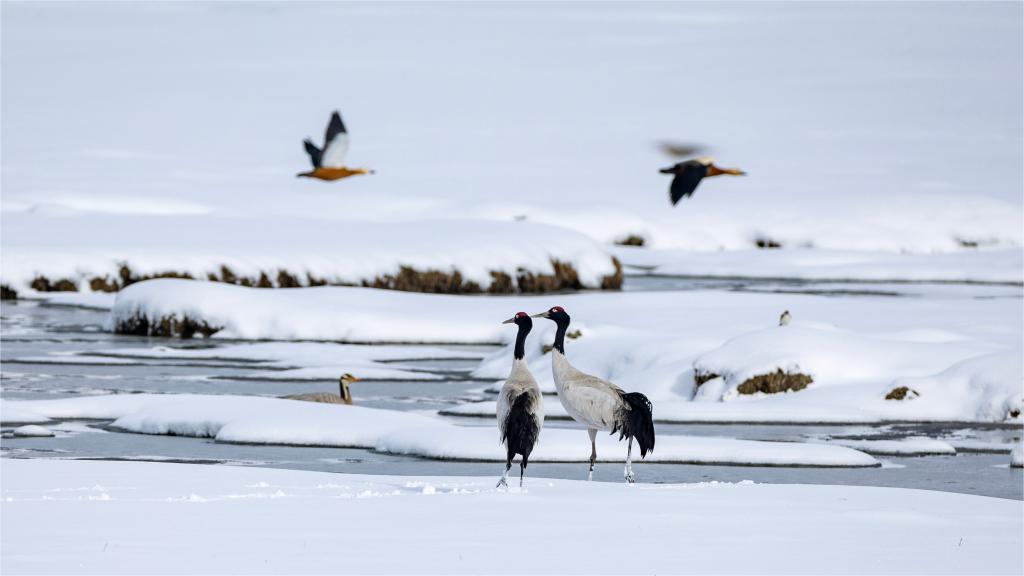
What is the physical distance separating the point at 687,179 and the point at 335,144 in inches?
271

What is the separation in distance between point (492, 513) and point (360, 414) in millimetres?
8778

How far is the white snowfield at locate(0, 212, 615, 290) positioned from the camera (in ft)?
143

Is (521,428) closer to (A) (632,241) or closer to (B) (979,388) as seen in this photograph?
(B) (979,388)

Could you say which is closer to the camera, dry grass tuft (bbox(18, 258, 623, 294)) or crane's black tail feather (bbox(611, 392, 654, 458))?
crane's black tail feather (bbox(611, 392, 654, 458))

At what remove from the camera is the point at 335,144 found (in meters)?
19.6

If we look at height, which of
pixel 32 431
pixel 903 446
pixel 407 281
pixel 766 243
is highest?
pixel 766 243

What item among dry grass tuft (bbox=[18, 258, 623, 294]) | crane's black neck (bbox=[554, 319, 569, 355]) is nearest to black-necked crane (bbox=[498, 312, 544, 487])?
crane's black neck (bbox=[554, 319, 569, 355])

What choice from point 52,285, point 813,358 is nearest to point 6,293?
point 52,285

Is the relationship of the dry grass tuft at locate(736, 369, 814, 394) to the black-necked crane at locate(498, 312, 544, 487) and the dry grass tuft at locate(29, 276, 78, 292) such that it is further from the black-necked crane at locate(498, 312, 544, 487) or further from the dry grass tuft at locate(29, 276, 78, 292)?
the dry grass tuft at locate(29, 276, 78, 292)

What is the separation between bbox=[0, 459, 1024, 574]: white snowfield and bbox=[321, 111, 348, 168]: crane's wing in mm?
6279

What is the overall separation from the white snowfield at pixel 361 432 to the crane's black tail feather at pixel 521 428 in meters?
4.29

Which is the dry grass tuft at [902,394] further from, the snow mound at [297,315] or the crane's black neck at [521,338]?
the snow mound at [297,315]

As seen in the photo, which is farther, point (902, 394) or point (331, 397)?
point (902, 394)

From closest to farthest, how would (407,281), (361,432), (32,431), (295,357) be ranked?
1. (32,431)
2. (361,432)
3. (295,357)
4. (407,281)
